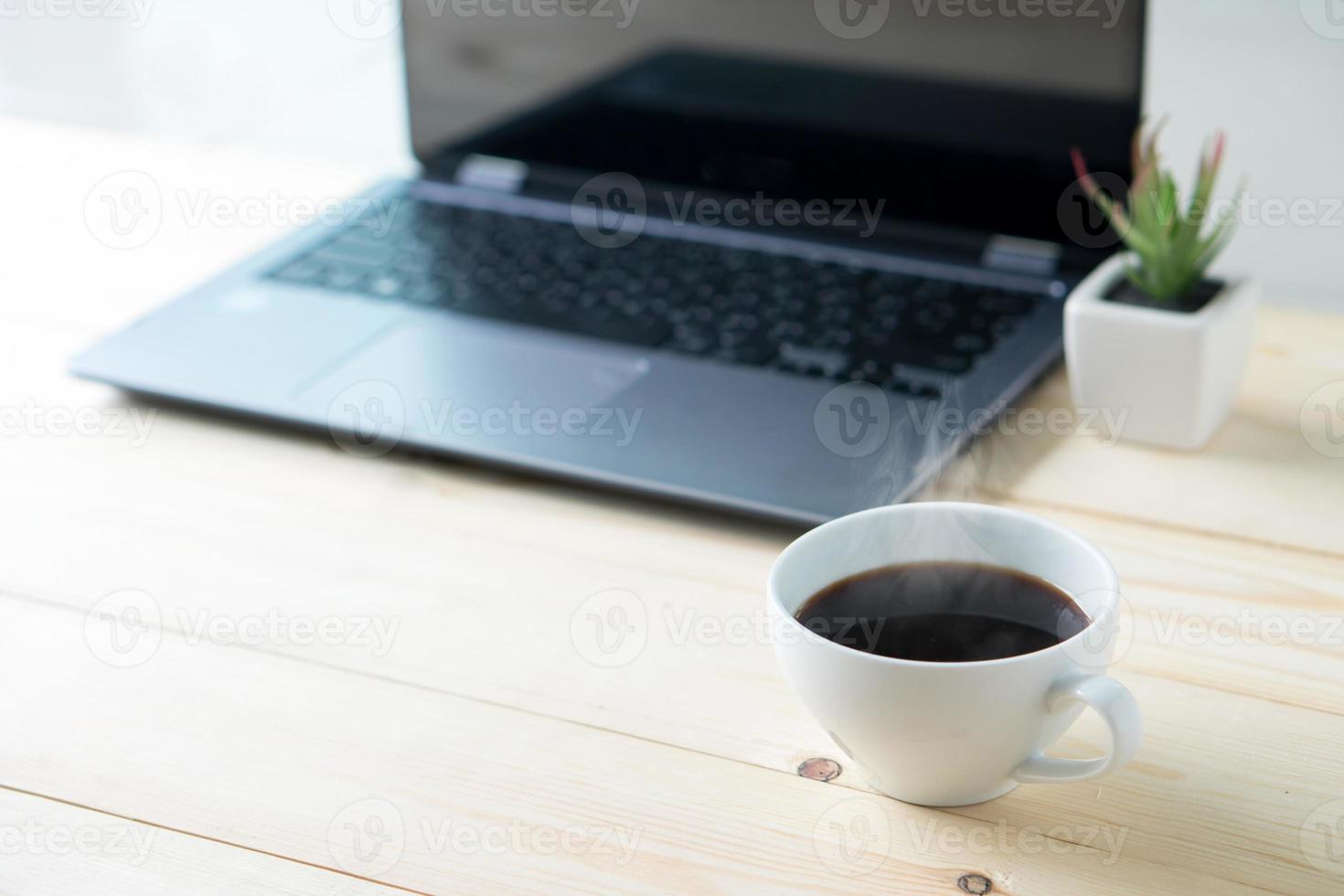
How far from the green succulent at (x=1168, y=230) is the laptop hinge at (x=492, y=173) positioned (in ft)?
1.40

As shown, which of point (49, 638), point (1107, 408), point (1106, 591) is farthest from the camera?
point (1107, 408)

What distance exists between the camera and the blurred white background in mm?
947

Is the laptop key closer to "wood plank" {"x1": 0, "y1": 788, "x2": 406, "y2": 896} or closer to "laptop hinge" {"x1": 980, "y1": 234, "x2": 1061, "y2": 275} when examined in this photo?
"laptop hinge" {"x1": 980, "y1": 234, "x2": 1061, "y2": 275}

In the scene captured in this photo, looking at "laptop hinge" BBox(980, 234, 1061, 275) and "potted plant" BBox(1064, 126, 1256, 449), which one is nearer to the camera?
"potted plant" BBox(1064, 126, 1256, 449)

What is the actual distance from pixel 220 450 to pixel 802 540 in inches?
15.0

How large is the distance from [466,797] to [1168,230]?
17.9 inches

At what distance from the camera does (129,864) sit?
48cm

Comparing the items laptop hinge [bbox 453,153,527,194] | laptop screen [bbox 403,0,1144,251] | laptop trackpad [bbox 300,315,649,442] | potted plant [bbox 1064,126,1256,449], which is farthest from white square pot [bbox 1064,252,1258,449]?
laptop hinge [bbox 453,153,527,194]

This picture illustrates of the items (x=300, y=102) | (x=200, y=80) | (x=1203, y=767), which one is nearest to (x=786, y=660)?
(x=1203, y=767)

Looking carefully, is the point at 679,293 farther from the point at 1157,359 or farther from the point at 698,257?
the point at 1157,359

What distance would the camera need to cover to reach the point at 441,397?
0.75 m

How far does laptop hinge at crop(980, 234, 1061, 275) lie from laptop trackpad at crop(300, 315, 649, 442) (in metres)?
0.24

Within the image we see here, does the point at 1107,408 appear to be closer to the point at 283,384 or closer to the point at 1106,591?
the point at 1106,591

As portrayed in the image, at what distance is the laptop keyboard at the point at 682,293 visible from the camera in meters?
0.77
